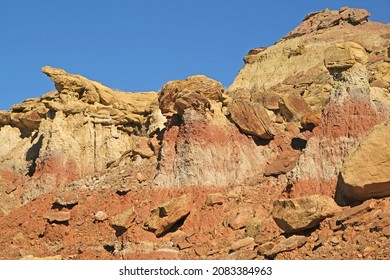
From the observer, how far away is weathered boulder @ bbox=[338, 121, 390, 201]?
65.2 ft

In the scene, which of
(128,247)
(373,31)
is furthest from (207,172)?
(373,31)

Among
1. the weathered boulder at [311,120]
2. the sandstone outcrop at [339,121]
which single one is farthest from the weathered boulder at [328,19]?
the sandstone outcrop at [339,121]

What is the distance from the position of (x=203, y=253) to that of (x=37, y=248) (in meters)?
9.69

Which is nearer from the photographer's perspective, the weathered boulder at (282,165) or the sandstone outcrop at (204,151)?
the weathered boulder at (282,165)

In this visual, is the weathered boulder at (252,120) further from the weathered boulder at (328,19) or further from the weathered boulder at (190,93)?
the weathered boulder at (328,19)

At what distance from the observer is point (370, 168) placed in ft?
65.5

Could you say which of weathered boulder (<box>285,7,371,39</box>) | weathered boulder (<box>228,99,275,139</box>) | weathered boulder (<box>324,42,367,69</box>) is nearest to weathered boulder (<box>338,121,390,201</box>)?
weathered boulder (<box>324,42,367,69</box>)

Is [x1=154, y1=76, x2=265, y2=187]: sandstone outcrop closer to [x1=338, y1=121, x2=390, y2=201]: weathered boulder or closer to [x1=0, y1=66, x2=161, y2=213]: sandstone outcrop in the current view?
[x1=338, y1=121, x2=390, y2=201]: weathered boulder

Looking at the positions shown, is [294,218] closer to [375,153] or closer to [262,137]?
[375,153]

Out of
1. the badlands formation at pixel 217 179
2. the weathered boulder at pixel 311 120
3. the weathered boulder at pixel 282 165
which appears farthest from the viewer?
the weathered boulder at pixel 311 120

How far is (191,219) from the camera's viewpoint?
85.5 feet

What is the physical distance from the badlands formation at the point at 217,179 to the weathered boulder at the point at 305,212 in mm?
34

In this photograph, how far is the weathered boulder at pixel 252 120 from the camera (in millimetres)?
28875

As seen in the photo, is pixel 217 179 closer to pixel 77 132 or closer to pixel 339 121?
pixel 339 121
